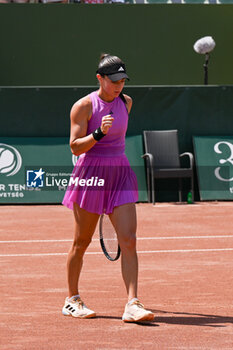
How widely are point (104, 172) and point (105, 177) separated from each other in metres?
0.04

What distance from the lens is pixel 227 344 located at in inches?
191

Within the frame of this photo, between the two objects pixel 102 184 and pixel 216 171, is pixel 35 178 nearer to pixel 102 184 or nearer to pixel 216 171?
pixel 216 171

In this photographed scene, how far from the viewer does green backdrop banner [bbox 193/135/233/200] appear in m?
14.8

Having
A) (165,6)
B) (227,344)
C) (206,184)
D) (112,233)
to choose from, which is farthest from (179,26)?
(227,344)

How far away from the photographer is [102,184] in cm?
569

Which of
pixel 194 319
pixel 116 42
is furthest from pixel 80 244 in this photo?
pixel 116 42

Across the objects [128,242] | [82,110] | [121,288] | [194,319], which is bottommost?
[194,319]

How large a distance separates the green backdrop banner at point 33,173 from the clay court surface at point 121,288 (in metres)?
1.97

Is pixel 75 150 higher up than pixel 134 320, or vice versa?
pixel 75 150

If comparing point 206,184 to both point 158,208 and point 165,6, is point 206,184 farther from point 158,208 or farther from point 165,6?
point 165,6

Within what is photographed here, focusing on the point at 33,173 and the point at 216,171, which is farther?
the point at 216,171

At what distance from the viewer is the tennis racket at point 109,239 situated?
20.7ft

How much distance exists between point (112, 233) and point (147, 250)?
2956 mm

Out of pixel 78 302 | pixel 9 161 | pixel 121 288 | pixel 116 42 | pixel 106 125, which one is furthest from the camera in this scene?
pixel 116 42
